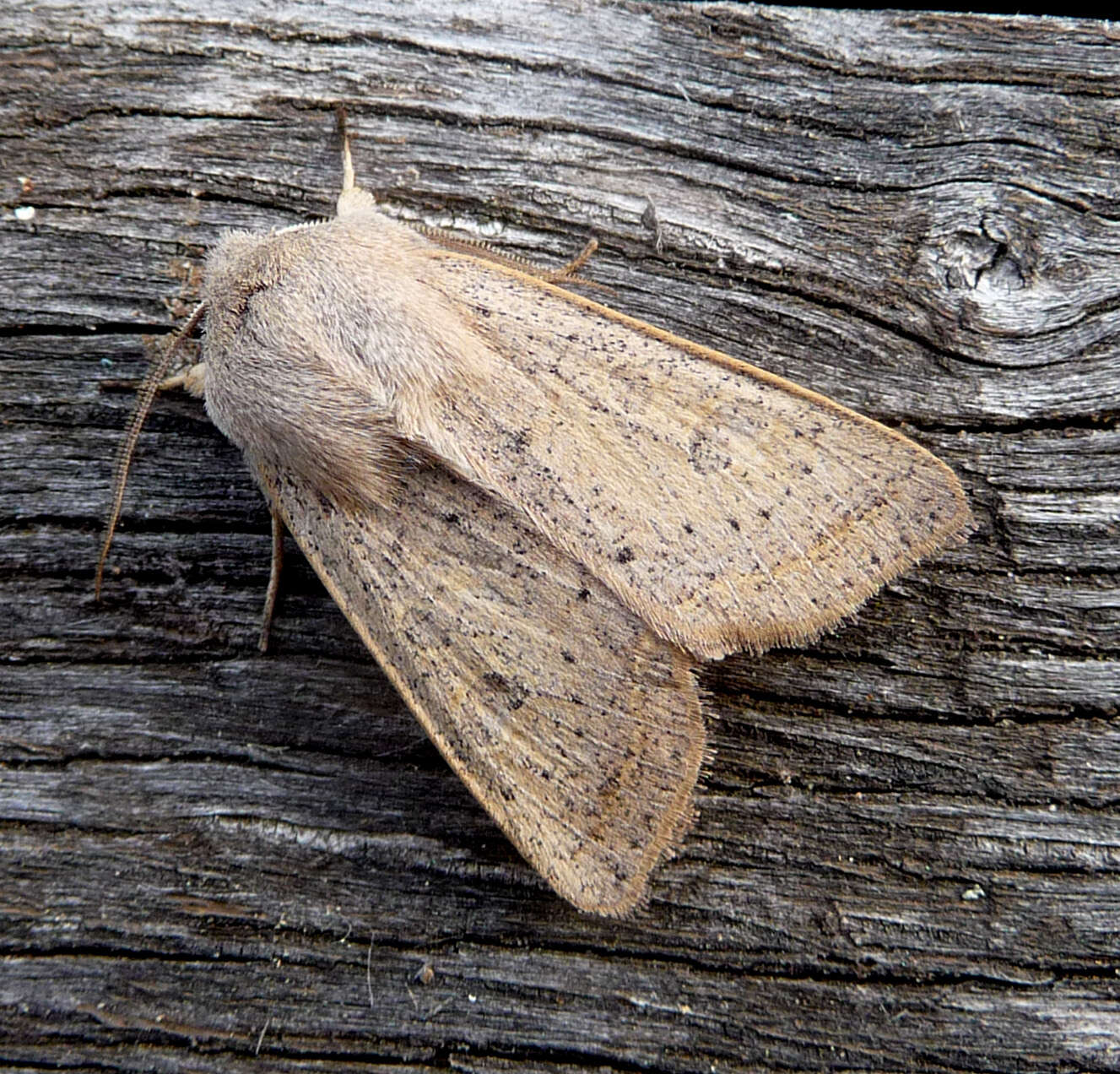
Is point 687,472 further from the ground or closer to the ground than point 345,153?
closer to the ground

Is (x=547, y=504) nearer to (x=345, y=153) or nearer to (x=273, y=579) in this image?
(x=273, y=579)

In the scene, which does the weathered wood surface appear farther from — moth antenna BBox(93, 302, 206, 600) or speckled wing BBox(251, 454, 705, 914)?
speckled wing BBox(251, 454, 705, 914)

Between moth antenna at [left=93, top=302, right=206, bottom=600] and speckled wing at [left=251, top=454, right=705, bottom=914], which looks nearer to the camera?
speckled wing at [left=251, top=454, right=705, bottom=914]

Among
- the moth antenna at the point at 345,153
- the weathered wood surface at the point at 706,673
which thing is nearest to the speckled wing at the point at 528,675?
the weathered wood surface at the point at 706,673

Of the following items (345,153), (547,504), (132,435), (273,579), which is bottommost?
(273,579)

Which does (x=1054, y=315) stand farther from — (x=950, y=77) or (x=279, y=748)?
(x=279, y=748)

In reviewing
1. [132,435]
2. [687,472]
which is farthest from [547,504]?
[132,435]


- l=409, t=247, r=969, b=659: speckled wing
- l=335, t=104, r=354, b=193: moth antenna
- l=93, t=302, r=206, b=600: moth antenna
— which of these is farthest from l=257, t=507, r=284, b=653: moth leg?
l=335, t=104, r=354, b=193: moth antenna

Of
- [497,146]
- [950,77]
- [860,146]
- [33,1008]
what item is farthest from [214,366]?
[950,77]
